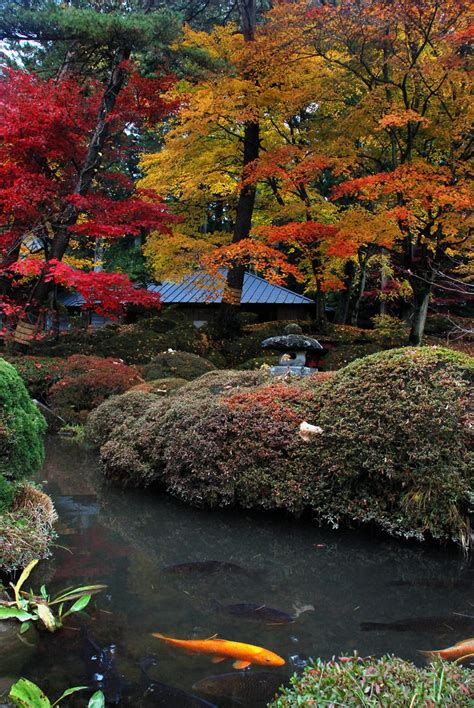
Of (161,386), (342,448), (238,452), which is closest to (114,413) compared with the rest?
(161,386)

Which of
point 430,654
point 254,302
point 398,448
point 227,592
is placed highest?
point 254,302

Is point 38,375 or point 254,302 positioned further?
point 254,302

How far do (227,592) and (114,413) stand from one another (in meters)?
3.68

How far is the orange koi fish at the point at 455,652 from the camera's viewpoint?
2.85 meters

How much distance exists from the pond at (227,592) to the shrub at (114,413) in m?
1.41

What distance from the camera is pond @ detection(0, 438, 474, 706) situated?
2.77 m

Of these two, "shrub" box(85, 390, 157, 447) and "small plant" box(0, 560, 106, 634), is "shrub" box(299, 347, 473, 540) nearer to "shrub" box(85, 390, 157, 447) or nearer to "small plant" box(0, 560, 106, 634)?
"small plant" box(0, 560, 106, 634)

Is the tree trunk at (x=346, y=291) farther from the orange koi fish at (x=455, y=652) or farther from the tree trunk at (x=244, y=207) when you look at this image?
the orange koi fish at (x=455, y=652)

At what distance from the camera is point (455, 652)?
2898 mm

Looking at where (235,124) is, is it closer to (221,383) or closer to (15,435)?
(221,383)

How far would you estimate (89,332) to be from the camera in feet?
44.8

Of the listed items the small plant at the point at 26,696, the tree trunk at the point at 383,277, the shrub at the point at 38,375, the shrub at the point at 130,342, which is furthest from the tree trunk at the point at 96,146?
the small plant at the point at 26,696

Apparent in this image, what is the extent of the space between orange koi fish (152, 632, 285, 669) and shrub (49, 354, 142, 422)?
672 centimetres

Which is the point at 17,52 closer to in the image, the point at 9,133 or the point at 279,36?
the point at 9,133
